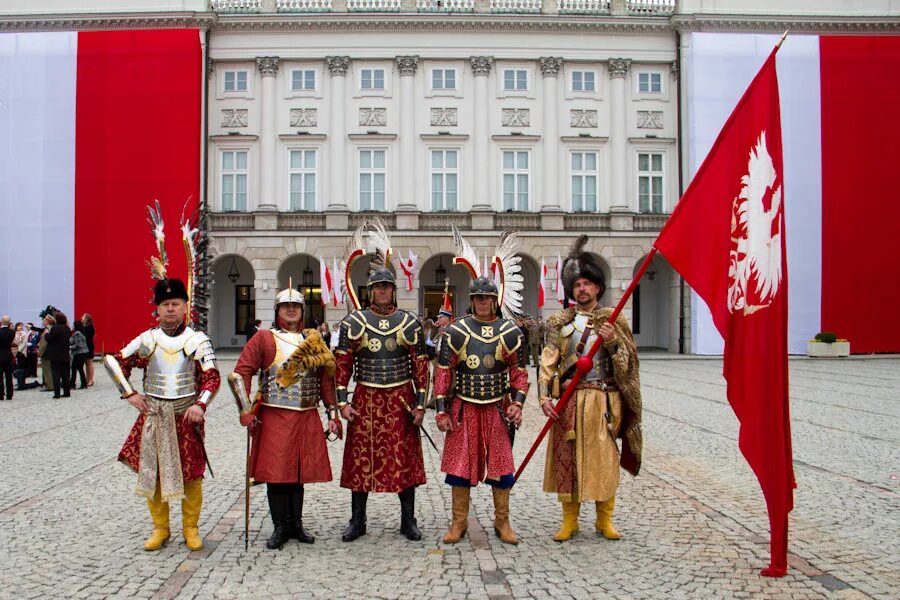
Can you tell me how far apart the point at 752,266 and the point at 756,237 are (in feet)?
0.60

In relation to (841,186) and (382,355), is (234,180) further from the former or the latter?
(382,355)

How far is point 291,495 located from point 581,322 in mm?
2401

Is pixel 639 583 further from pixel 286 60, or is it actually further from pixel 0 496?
pixel 286 60

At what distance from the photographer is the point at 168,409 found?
4.96 meters

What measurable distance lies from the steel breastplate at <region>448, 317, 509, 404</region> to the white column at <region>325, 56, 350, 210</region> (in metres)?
22.3

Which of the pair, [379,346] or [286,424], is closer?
[286,424]

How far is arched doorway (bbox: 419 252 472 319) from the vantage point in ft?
92.2

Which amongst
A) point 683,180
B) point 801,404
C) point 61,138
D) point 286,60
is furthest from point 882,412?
point 61,138

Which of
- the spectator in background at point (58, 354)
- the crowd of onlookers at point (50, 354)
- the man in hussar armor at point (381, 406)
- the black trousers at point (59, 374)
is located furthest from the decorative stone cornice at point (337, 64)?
the man in hussar armor at point (381, 406)

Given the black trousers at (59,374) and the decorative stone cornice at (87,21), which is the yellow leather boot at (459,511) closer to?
the black trousers at (59,374)

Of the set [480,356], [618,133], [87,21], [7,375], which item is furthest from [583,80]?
[480,356]

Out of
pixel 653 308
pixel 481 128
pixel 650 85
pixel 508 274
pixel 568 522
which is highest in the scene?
pixel 650 85

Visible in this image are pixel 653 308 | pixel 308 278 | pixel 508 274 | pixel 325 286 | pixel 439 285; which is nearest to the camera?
pixel 508 274

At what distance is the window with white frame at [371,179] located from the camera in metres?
27.2
